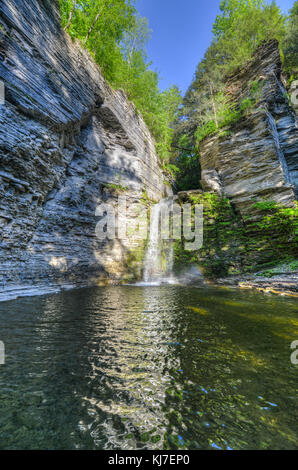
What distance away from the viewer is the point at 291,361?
75.5 inches

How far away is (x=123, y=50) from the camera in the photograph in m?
15.0

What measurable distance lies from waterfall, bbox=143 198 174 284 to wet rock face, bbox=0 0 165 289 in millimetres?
1351

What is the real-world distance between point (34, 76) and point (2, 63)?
111 centimetres

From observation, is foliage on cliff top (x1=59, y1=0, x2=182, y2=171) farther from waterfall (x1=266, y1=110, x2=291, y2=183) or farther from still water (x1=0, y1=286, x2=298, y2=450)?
still water (x1=0, y1=286, x2=298, y2=450)

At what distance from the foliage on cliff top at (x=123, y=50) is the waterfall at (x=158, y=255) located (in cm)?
805

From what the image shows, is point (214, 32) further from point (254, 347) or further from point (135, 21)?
point (254, 347)

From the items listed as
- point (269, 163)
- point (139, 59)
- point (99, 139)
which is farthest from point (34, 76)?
point (139, 59)

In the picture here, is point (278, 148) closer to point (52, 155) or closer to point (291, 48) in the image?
point (291, 48)

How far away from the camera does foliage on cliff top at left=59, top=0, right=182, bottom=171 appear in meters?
10.6

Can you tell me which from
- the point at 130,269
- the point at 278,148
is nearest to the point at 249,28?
the point at 278,148

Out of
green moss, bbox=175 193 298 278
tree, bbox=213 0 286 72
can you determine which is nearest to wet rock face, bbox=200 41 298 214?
green moss, bbox=175 193 298 278

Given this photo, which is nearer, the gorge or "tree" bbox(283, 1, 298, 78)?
the gorge

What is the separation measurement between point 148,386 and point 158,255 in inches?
412

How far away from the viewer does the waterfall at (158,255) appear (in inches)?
439
